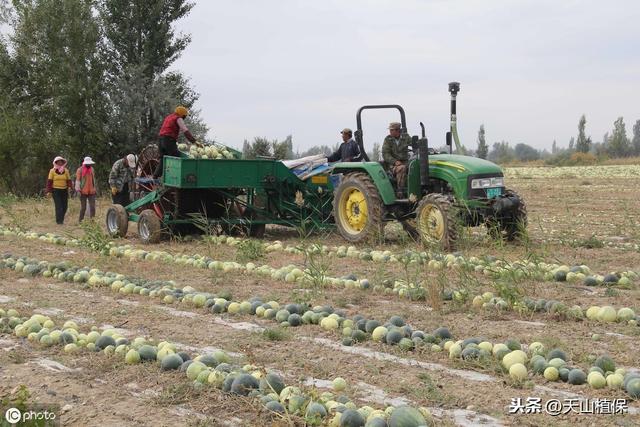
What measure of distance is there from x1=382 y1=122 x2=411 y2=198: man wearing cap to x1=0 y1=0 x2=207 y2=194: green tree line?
14.1m

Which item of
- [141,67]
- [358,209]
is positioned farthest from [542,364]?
[141,67]

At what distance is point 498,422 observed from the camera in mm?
3609

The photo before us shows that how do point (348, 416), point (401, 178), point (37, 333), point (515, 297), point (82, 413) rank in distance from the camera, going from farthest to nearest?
point (401, 178) → point (515, 297) → point (37, 333) → point (82, 413) → point (348, 416)

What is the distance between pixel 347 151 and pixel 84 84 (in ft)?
47.6

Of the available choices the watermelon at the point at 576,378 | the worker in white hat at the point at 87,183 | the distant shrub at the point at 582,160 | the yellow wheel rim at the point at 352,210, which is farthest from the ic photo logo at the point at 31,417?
the distant shrub at the point at 582,160

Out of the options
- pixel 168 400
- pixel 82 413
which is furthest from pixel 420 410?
pixel 82 413

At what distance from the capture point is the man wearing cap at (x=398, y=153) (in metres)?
10.7

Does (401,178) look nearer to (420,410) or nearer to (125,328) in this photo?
(125,328)

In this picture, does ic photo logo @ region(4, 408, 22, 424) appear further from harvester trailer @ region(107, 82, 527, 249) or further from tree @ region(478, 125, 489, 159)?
tree @ region(478, 125, 489, 159)

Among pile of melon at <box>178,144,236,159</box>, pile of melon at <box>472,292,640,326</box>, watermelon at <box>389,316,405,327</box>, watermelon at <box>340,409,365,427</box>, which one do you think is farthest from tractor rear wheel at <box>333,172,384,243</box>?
watermelon at <box>340,409,365,427</box>

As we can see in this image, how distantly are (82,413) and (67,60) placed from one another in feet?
73.4

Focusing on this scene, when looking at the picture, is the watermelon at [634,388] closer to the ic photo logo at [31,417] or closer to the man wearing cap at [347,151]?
the ic photo logo at [31,417]

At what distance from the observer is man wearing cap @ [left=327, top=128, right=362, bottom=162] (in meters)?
12.6

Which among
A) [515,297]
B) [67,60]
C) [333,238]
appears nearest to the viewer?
[515,297]
